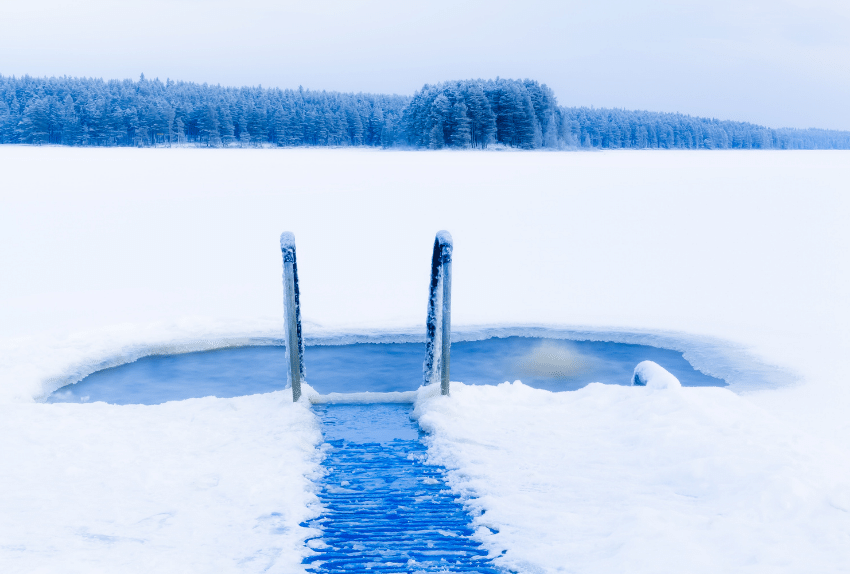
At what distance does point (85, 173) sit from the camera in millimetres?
33781

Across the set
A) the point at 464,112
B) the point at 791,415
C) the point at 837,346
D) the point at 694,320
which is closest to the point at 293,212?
the point at 694,320

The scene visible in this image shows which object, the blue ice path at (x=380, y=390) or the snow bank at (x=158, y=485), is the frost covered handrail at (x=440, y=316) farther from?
the snow bank at (x=158, y=485)

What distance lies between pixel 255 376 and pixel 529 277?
6.51 metres

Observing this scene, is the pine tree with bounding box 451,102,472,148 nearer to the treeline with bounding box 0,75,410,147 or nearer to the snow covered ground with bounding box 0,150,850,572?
the treeline with bounding box 0,75,410,147

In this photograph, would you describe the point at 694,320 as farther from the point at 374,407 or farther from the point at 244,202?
the point at 244,202

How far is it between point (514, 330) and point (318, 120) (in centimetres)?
8982

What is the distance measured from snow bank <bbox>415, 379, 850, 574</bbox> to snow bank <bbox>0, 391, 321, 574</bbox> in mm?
970

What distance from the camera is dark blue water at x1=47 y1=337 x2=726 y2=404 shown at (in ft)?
21.9

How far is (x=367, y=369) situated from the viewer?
7.35 metres

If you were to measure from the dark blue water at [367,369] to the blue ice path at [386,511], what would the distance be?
79.0 inches

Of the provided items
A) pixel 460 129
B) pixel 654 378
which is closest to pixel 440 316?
pixel 654 378

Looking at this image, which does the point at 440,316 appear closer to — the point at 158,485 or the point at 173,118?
the point at 158,485

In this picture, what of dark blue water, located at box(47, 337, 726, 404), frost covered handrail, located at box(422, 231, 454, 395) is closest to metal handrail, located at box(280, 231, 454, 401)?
frost covered handrail, located at box(422, 231, 454, 395)

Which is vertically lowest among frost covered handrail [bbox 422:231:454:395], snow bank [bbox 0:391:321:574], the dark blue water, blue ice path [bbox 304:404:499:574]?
the dark blue water
